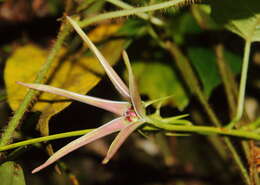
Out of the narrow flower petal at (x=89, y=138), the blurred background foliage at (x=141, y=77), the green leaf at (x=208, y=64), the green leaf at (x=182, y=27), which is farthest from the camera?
the green leaf at (x=182, y=27)

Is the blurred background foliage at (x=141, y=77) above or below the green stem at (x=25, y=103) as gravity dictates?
below

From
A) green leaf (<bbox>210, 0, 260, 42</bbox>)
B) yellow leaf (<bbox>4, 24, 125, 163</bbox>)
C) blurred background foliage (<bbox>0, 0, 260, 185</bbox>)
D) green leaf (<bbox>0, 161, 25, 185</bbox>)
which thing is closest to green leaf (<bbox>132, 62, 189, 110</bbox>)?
blurred background foliage (<bbox>0, 0, 260, 185</bbox>)

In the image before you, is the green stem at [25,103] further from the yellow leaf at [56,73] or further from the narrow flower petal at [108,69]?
the narrow flower petal at [108,69]

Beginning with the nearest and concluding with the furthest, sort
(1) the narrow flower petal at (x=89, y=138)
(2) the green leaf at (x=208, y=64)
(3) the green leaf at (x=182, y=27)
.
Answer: (1) the narrow flower petal at (x=89, y=138) → (2) the green leaf at (x=208, y=64) → (3) the green leaf at (x=182, y=27)

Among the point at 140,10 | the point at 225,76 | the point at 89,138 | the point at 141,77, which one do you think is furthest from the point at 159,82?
the point at 89,138

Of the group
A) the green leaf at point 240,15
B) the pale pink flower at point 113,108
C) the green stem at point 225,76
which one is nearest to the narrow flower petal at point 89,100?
the pale pink flower at point 113,108

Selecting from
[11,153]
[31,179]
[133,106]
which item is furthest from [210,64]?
[31,179]
